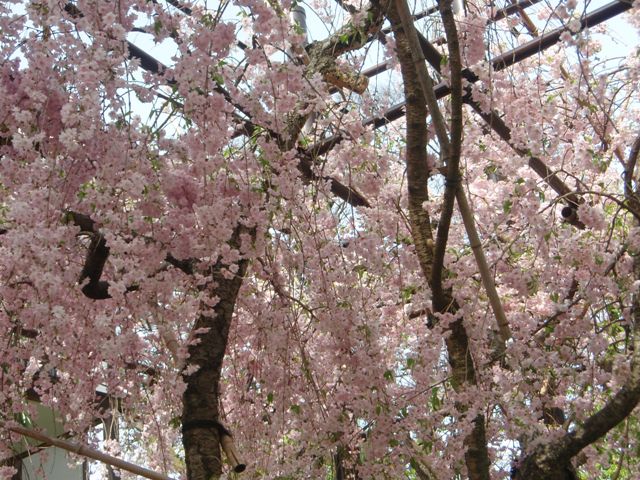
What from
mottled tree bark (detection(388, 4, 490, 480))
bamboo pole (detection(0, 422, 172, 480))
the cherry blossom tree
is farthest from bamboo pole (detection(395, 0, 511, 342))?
bamboo pole (detection(0, 422, 172, 480))

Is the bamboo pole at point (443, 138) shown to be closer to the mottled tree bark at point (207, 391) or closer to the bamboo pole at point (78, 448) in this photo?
the mottled tree bark at point (207, 391)

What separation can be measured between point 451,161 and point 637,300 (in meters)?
0.84

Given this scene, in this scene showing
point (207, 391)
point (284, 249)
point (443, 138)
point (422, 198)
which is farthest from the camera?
point (284, 249)

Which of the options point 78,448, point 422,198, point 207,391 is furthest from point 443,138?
point 78,448

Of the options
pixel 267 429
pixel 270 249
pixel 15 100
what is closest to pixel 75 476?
pixel 267 429

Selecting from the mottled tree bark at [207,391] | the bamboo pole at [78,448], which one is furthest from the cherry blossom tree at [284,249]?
the bamboo pole at [78,448]

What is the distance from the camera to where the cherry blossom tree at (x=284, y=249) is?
8.03 ft

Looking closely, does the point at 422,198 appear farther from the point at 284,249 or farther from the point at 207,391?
the point at 207,391

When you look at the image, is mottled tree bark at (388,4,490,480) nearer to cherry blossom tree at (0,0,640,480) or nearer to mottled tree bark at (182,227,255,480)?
cherry blossom tree at (0,0,640,480)

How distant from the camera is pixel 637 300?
9.02ft

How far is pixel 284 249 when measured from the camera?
327 centimetres

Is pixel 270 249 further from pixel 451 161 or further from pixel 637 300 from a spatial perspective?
pixel 637 300

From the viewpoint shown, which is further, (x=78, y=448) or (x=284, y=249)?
(x=284, y=249)

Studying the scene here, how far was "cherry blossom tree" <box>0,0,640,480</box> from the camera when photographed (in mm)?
2447
